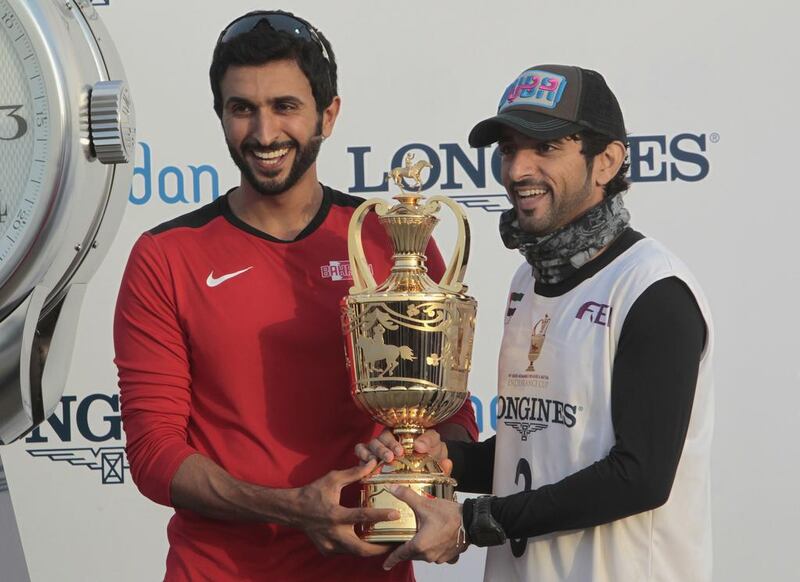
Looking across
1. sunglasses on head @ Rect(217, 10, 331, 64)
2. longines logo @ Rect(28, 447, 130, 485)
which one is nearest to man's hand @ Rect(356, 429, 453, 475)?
sunglasses on head @ Rect(217, 10, 331, 64)

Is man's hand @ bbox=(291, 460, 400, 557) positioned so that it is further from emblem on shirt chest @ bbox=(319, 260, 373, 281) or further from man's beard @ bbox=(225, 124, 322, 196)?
man's beard @ bbox=(225, 124, 322, 196)

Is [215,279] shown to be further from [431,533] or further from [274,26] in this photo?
[431,533]

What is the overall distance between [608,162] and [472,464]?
0.54 meters

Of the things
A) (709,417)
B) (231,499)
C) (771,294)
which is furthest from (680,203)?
(231,499)

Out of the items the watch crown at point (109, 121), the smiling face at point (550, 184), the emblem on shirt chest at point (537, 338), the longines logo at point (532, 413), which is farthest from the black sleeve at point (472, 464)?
the watch crown at point (109, 121)

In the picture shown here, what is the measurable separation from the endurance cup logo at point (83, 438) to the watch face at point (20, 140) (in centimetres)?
167

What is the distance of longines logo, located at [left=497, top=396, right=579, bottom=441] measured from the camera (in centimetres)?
199

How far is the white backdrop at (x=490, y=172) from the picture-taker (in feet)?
10.1

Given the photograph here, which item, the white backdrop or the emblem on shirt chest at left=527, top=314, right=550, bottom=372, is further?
the white backdrop

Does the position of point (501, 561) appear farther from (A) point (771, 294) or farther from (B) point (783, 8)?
(B) point (783, 8)

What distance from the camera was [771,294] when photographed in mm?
3086

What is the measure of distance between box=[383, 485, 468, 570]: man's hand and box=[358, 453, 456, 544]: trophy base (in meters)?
0.02

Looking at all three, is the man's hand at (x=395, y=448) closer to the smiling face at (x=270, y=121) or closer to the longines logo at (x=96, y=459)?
the smiling face at (x=270, y=121)

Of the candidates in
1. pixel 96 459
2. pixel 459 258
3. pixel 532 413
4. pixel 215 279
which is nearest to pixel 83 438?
pixel 96 459
